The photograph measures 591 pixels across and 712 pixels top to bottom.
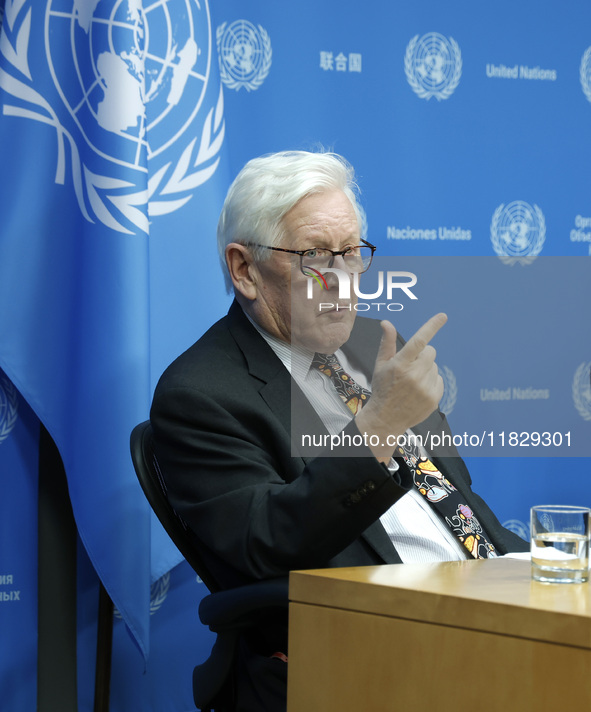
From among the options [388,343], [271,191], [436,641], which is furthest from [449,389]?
[436,641]

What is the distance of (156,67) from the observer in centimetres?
228

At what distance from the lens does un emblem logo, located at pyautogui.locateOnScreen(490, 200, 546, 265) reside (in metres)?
3.05

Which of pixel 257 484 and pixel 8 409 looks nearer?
pixel 257 484

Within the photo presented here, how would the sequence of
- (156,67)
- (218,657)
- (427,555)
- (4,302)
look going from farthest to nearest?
(156,67) < (4,302) < (427,555) < (218,657)

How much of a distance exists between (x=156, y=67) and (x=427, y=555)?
4.79 feet

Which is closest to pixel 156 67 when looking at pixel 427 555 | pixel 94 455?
pixel 94 455

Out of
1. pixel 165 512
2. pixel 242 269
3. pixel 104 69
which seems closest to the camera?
pixel 165 512

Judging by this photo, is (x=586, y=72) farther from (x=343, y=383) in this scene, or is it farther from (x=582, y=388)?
(x=343, y=383)

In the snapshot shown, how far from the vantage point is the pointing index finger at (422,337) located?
1.24 meters

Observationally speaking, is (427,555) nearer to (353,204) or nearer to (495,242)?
(353,204)

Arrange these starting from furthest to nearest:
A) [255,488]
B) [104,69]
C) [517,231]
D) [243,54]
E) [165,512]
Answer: [517,231] < [243,54] < [104,69] < [165,512] < [255,488]

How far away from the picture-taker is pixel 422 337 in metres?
1.27

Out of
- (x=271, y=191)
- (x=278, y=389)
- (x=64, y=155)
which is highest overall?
(x=64, y=155)

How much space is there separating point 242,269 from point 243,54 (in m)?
1.13
